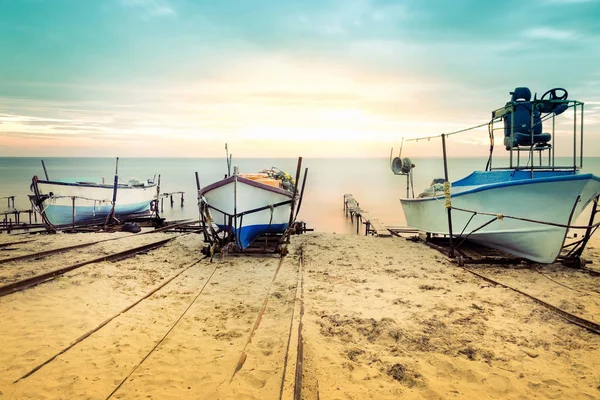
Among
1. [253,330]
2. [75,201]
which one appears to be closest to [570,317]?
[253,330]

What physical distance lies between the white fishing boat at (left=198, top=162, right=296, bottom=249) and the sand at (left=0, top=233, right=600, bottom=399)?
61.1 inches

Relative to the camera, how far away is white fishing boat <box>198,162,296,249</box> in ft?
30.1

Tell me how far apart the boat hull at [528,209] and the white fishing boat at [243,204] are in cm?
463

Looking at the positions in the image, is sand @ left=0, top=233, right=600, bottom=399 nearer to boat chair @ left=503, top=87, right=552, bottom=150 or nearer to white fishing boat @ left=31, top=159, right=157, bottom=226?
boat chair @ left=503, top=87, right=552, bottom=150

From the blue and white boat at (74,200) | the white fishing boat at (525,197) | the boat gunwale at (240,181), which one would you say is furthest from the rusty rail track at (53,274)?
the white fishing boat at (525,197)

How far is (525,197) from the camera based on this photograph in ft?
25.9

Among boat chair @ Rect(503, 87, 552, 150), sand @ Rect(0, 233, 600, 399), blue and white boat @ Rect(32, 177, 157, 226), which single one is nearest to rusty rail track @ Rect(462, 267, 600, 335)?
sand @ Rect(0, 233, 600, 399)

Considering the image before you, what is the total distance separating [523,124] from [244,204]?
7.27m

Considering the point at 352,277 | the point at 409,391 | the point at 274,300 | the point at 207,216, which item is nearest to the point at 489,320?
the point at 409,391

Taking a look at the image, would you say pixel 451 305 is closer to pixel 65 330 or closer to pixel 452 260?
pixel 452 260

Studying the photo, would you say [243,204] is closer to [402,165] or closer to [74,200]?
[402,165]

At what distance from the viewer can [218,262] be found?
9.05 meters

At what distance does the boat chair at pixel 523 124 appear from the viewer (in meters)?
8.95

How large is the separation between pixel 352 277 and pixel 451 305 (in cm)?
219
